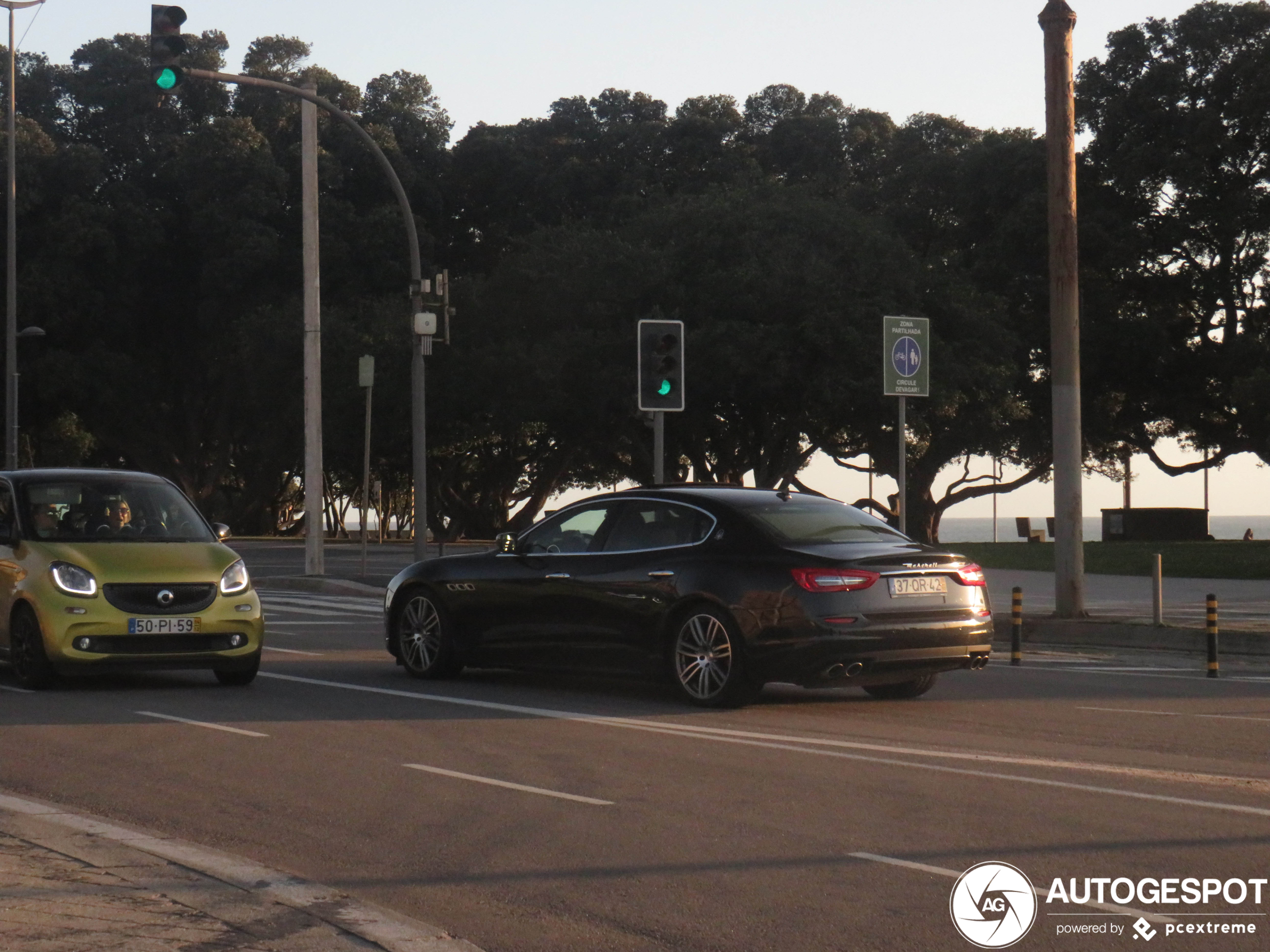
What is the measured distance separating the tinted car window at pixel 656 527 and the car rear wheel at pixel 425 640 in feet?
5.87

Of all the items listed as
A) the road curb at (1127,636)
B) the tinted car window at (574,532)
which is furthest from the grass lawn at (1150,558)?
the tinted car window at (574,532)

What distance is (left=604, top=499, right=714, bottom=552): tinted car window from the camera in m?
12.3

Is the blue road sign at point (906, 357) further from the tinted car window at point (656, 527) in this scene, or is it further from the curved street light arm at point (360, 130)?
the curved street light arm at point (360, 130)

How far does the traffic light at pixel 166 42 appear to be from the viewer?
59.0 feet

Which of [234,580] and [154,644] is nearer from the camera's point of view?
[154,644]

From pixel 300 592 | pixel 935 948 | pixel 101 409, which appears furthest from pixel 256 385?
pixel 935 948

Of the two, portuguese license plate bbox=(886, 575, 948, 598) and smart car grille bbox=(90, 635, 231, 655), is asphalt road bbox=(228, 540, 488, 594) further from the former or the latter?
portuguese license plate bbox=(886, 575, 948, 598)

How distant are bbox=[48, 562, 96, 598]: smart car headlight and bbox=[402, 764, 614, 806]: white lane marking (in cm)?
440

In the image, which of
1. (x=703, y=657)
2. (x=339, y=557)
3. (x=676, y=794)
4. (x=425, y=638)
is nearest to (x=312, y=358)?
(x=339, y=557)

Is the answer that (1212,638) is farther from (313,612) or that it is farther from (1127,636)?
(313,612)

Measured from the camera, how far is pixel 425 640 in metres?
14.0

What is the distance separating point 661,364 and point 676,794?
11.4 metres

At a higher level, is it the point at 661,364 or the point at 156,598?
the point at 661,364

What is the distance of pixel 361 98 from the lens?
62.3 meters
